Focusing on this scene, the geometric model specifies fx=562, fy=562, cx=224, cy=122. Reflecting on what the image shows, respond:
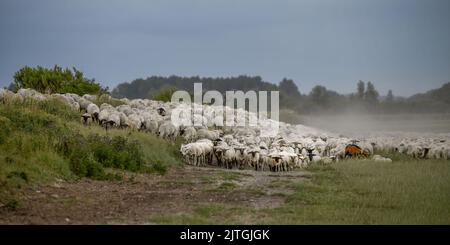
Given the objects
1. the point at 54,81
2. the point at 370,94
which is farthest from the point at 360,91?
the point at 54,81

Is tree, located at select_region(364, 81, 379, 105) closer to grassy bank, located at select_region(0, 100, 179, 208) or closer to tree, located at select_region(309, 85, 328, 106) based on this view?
tree, located at select_region(309, 85, 328, 106)

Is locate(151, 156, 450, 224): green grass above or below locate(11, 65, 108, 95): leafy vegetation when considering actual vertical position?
below

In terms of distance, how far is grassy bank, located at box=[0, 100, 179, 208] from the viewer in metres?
12.7

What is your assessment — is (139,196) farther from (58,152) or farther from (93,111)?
(93,111)

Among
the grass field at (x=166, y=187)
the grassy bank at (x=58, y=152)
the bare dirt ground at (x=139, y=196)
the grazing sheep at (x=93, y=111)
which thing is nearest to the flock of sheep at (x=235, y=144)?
the grazing sheep at (x=93, y=111)

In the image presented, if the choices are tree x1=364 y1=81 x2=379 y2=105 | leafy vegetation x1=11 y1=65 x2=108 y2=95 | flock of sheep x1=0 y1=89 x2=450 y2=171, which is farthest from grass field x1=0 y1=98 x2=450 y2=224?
tree x1=364 y1=81 x2=379 y2=105

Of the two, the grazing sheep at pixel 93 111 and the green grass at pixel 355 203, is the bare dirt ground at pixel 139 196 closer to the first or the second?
the green grass at pixel 355 203

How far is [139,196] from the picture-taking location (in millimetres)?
12875

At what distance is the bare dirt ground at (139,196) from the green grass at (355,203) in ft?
1.72

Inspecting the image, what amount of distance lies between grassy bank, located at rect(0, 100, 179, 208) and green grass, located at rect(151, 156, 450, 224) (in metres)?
3.84

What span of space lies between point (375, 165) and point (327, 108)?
221 feet

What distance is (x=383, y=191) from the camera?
1370 centimetres

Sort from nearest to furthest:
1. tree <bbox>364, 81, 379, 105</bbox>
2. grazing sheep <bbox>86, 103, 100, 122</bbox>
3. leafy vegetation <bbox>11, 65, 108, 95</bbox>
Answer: grazing sheep <bbox>86, 103, 100, 122</bbox>
leafy vegetation <bbox>11, 65, 108, 95</bbox>
tree <bbox>364, 81, 379, 105</bbox>
